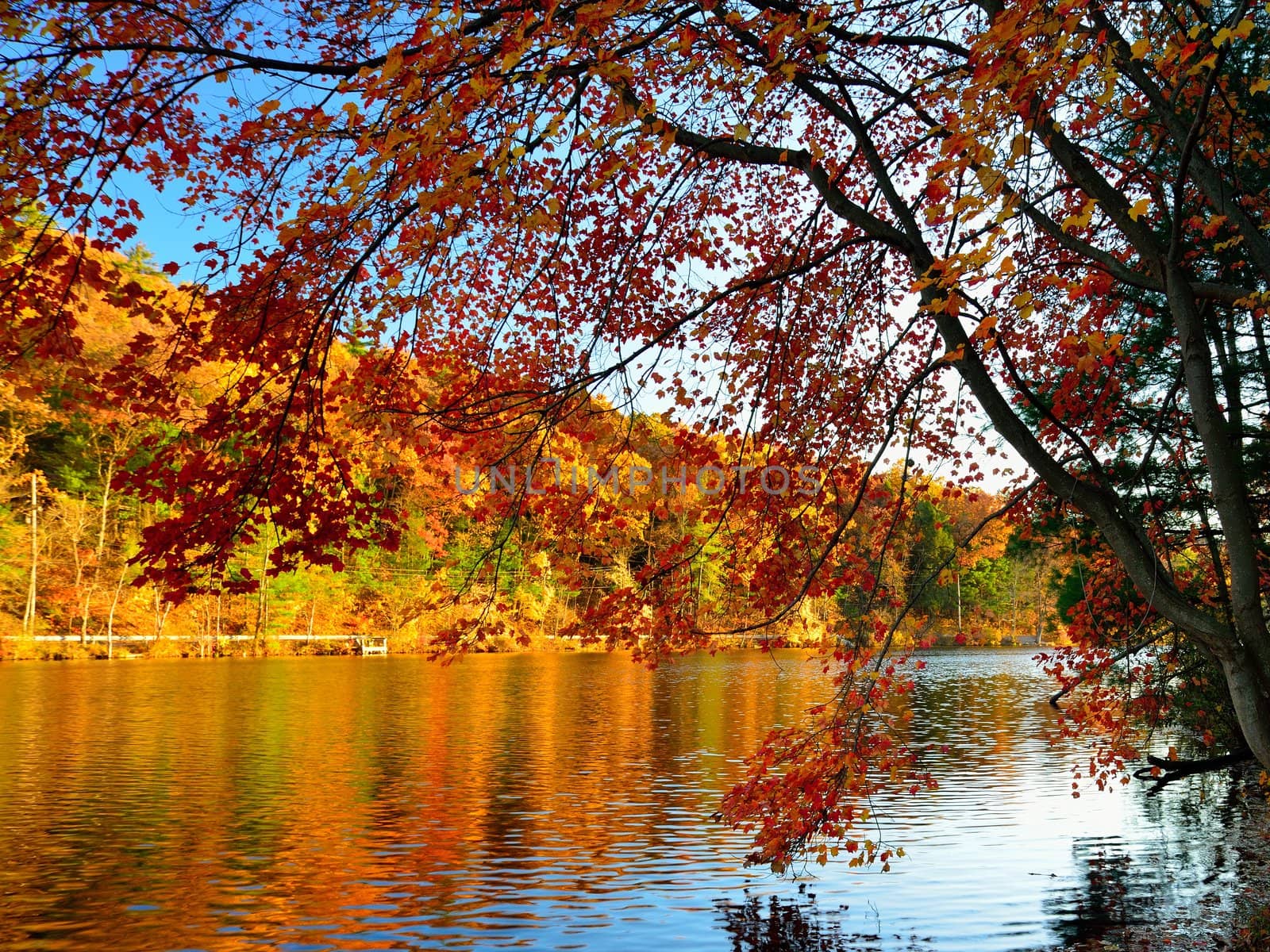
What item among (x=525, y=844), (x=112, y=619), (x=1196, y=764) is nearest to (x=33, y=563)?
(x=112, y=619)

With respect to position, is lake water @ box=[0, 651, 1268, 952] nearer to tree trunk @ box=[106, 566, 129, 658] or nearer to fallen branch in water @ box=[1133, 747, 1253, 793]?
fallen branch in water @ box=[1133, 747, 1253, 793]

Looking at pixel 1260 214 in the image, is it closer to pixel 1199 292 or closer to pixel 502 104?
pixel 1199 292

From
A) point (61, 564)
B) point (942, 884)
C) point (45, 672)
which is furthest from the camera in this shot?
point (61, 564)

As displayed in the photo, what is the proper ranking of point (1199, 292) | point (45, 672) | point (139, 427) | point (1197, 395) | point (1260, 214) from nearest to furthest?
point (1197, 395) < point (1199, 292) < point (1260, 214) < point (45, 672) < point (139, 427)

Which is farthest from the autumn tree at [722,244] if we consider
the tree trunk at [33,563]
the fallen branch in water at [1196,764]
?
the tree trunk at [33,563]

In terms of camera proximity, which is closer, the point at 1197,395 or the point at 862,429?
the point at 1197,395

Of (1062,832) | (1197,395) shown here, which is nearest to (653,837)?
(1062,832)

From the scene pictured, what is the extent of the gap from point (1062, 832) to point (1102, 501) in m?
6.05

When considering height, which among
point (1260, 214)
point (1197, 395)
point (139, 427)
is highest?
point (139, 427)

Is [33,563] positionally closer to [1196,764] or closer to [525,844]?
[525,844]

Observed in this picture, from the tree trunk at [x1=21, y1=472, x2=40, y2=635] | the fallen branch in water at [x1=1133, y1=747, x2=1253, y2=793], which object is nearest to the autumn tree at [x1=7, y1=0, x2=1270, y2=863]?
the fallen branch in water at [x1=1133, y1=747, x2=1253, y2=793]

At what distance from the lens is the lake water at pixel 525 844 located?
7043 mm

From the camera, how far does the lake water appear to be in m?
7.04

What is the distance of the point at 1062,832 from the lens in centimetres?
998
